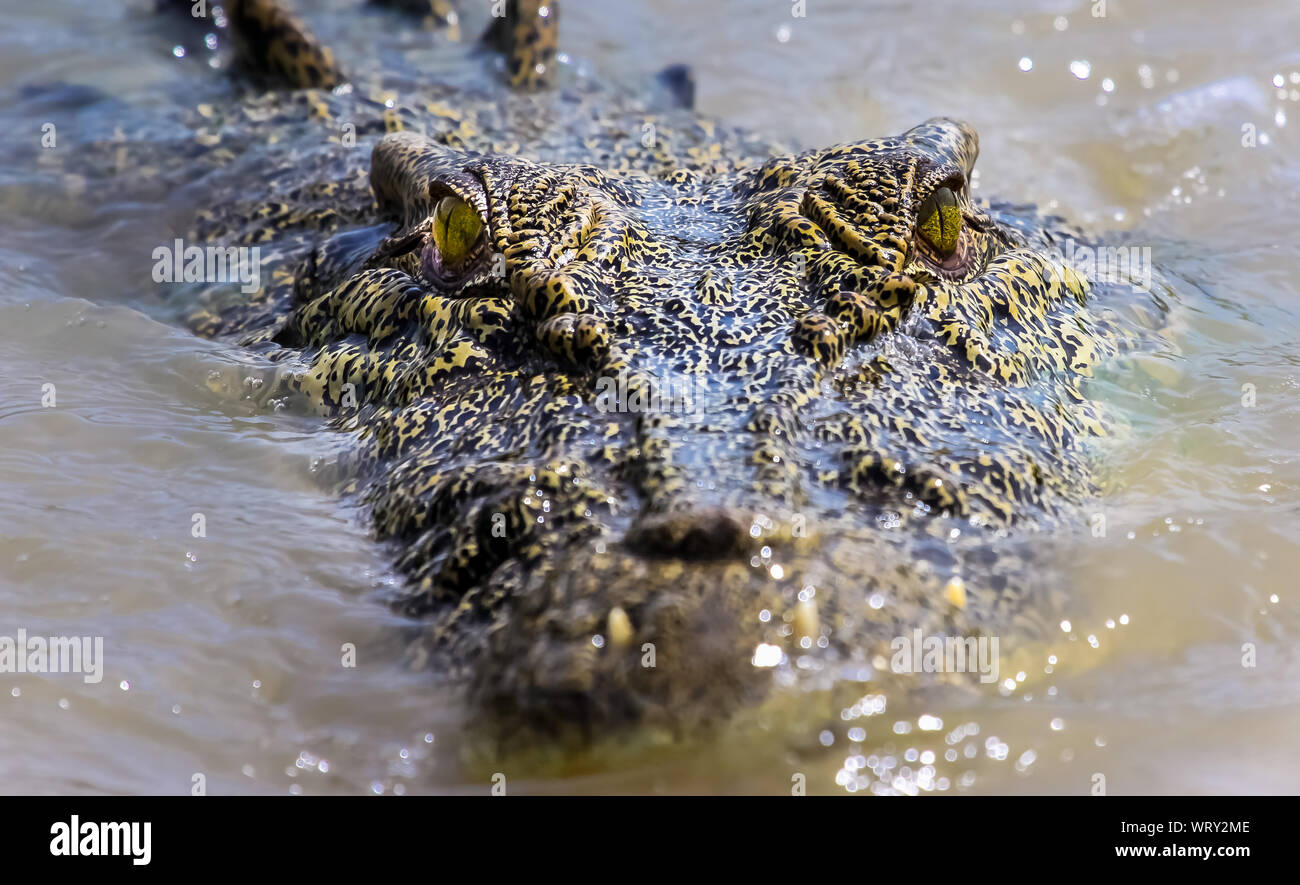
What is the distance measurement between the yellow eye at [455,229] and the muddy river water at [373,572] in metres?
0.75

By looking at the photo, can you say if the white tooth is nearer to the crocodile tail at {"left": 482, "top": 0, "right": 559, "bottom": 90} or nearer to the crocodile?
the crocodile

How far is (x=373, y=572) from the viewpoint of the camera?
3467 millimetres

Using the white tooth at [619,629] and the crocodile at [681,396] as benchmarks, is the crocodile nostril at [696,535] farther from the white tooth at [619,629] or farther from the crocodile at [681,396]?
the white tooth at [619,629]

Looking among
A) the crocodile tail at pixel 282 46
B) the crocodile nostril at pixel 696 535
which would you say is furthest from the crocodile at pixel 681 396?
the crocodile tail at pixel 282 46

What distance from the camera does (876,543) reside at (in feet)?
9.67

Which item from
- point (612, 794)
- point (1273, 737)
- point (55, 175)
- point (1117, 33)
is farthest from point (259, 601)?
point (1117, 33)

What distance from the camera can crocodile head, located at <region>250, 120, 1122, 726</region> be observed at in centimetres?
271

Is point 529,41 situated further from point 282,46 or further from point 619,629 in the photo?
point 619,629

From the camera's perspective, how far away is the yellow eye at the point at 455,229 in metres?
4.25

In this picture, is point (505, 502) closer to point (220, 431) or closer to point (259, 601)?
point (259, 601)

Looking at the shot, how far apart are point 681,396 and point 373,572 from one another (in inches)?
38.8

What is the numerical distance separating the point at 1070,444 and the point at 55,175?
17.9 ft

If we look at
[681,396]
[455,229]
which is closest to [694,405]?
[681,396]

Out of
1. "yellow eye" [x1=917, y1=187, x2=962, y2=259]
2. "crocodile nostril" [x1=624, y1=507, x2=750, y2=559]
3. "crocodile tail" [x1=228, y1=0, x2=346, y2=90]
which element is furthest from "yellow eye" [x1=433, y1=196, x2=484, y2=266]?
"crocodile tail" [x1=228, y1=0, x2=346, y2=90]
